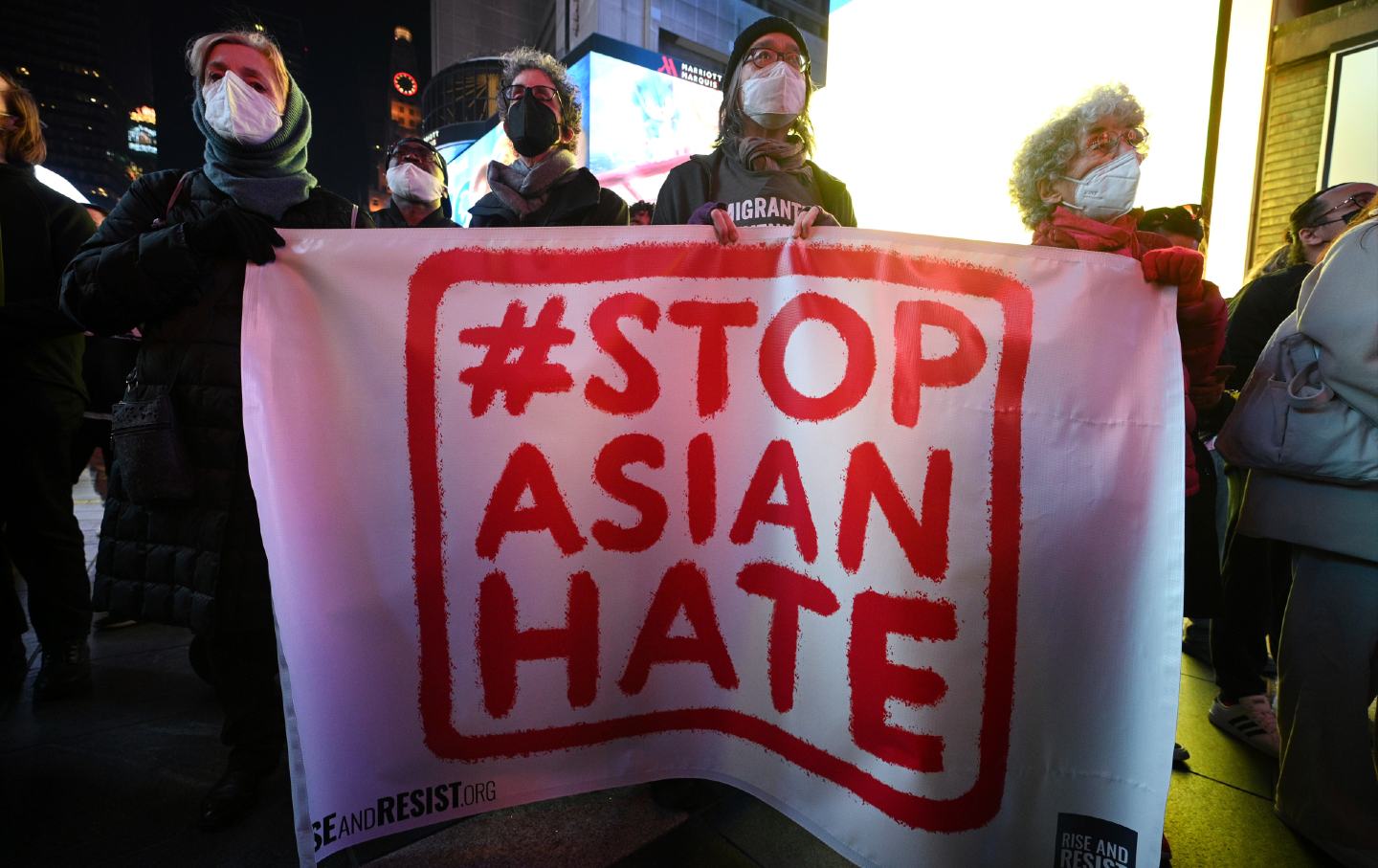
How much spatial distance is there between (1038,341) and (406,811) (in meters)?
1.55

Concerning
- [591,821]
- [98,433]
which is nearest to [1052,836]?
[591,821]

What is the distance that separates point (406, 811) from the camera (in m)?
1.31

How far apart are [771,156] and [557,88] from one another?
31.3 inches

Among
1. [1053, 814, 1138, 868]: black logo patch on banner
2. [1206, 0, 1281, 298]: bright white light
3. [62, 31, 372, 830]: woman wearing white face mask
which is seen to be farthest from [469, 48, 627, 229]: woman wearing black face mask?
[1206, 0, 1281, 298]: bright white light

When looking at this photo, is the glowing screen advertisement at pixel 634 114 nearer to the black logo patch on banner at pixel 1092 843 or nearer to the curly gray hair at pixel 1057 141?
the curly gray hair at pixel 1057 141

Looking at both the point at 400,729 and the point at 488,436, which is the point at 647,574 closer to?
the point at 488,436

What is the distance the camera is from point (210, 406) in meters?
1.60

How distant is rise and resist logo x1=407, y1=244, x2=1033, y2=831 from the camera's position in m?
1.26

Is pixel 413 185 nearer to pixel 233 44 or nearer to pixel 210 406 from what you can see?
pixel 233 44

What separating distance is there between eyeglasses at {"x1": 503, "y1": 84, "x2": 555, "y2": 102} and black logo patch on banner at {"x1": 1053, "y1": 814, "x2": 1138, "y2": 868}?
92.1 inches

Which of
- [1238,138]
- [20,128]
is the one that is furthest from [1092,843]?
[1238,138]

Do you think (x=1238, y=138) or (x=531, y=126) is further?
(x=1238, y=138)

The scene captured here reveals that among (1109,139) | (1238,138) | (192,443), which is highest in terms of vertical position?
(1238,138)

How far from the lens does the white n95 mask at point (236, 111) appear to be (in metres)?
1.62
